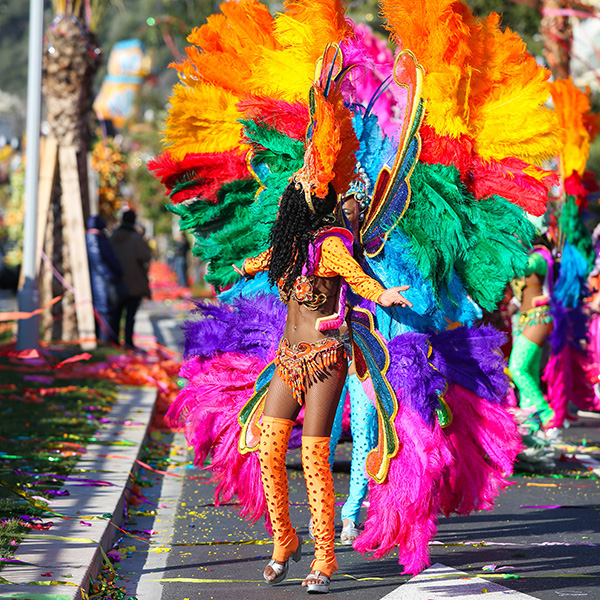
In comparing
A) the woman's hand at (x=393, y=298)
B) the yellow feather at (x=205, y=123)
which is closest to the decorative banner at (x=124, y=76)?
the yellow feather at (x=205, y=123)

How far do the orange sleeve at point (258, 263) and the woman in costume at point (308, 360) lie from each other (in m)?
0.18

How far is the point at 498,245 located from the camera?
509 cm

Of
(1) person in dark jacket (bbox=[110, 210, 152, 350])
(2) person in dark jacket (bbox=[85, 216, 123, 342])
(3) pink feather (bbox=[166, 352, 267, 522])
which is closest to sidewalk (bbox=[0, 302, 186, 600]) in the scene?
(3) pink feather (bbox=[166, 352, 267, 522])

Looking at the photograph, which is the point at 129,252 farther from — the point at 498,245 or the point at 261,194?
the point at 498,245

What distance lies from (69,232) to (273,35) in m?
7.88

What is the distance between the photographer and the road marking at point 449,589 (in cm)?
416

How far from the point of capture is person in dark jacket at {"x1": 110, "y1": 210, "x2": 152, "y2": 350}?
12.8m

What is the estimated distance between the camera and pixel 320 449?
13.9 ft

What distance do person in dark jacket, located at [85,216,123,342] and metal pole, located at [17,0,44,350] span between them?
90cm

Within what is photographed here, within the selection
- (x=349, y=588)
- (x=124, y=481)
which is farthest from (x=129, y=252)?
(x=349, y=588)

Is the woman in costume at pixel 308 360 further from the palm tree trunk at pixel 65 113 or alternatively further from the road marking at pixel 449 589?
the palm tree trunk at pixel 65 113

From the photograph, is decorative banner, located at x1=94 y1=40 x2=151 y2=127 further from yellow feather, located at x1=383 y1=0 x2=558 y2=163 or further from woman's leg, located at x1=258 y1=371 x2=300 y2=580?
woman's leg, located at x1=258 y1=371 x2=300 y2=580

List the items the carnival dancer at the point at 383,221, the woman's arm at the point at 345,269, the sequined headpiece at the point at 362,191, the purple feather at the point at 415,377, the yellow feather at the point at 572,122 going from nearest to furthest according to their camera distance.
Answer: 1. the woman's arm at the point at 345,269
2. the carnival dancer at the point at 383,221
3. the purple feather at the point at 415,377
4. the sequined headpiece at the point at 362,191
5. the yellow feather at the point at 572,122

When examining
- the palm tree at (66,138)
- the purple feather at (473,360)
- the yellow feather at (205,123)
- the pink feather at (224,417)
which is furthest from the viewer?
the palm tree at (66,138)
